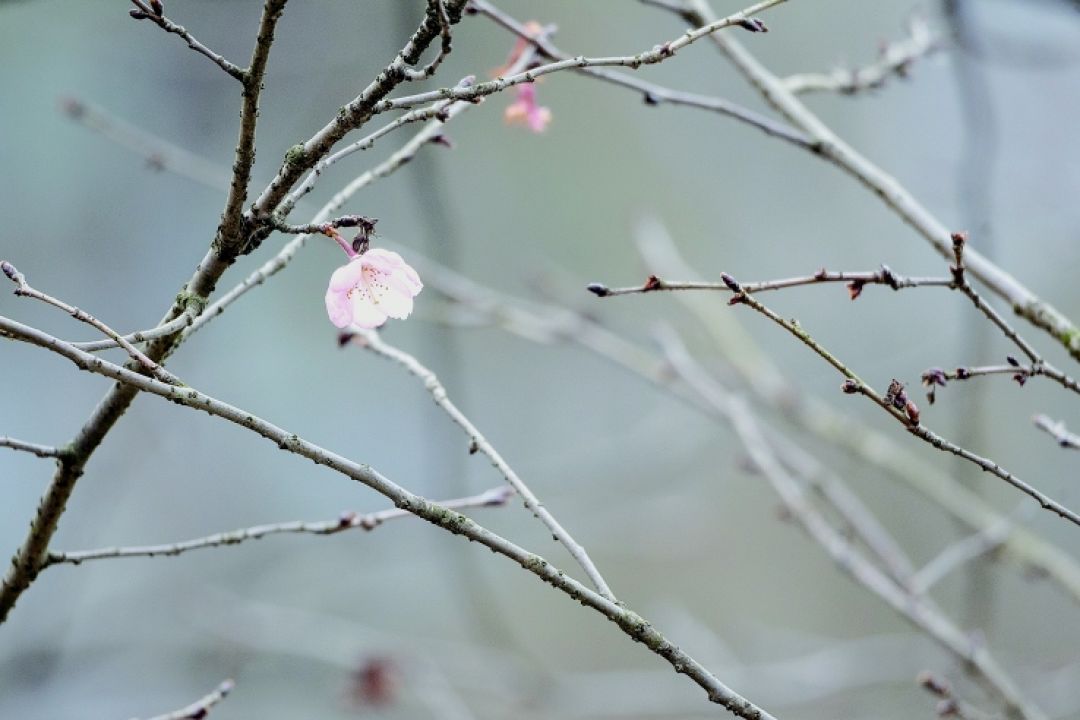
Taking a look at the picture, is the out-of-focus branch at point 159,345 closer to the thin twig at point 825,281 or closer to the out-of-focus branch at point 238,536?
the out-of-focus branch at point 238,536

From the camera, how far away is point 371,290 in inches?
22.5

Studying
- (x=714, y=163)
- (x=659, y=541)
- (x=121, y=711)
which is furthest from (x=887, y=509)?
(x=121, y=711)

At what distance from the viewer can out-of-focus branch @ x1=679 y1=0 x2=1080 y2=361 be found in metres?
0.67

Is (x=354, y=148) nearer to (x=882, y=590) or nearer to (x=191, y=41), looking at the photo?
(x=191, y=41)

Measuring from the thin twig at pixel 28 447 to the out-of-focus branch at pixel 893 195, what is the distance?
23.0 inches

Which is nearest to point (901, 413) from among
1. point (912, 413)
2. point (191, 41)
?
point (912, 413)

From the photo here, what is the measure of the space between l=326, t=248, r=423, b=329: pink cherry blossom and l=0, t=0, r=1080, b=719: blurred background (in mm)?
1007

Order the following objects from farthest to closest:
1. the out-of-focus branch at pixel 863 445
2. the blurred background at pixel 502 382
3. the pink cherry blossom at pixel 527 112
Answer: the blurred background at pixel 502 382 < the out-of-focus branch at pixel 863 445 < the pink cherry blossom at pixel 527 112

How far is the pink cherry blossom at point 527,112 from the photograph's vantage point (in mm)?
797

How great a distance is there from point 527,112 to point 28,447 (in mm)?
473

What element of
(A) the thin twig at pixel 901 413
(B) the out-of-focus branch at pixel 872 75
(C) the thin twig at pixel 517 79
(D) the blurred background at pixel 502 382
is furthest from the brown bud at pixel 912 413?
(D) the blurred background at pixel 502 382

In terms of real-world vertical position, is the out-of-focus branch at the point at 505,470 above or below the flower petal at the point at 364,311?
below

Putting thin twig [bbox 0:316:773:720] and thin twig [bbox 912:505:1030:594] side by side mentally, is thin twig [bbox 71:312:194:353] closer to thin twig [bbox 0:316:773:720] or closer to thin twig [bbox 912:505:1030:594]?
thin twig [bbox 0:316:773:720]

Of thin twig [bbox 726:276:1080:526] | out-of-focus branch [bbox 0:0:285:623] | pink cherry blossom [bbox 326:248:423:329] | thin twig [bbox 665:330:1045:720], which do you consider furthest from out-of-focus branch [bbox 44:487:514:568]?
thin twig [bbox 665:330:1045:720]
